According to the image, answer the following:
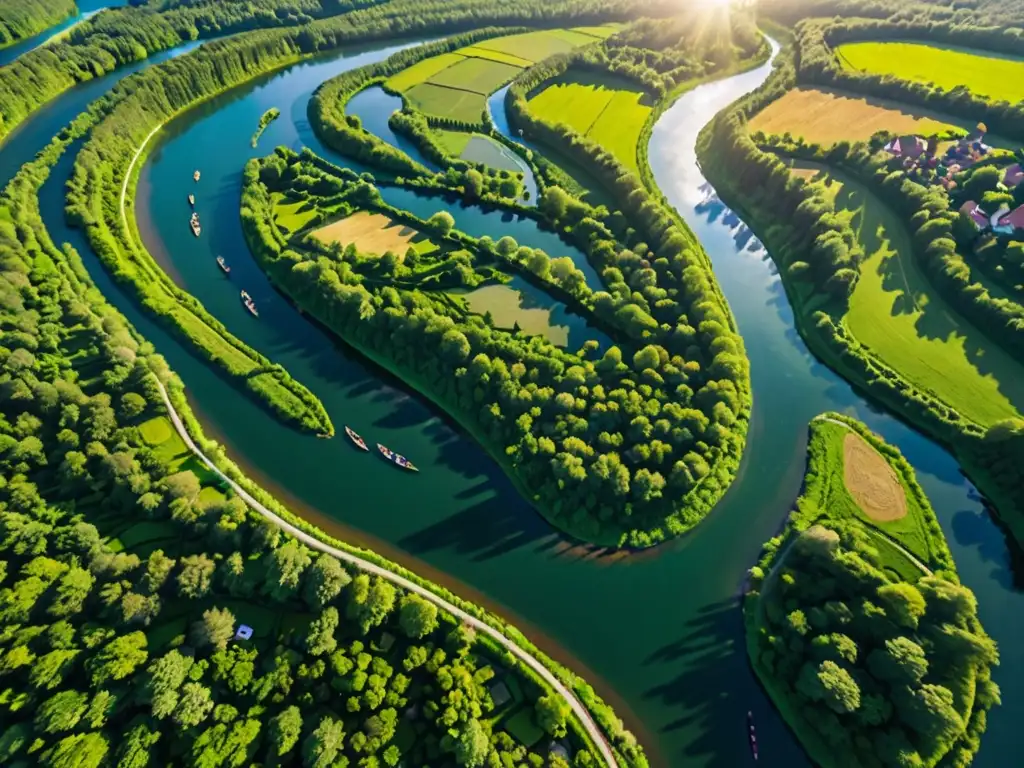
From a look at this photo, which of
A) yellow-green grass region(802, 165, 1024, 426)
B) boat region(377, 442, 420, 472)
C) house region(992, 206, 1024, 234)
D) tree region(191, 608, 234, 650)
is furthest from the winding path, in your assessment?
house region(992, 206, 1024, 234)

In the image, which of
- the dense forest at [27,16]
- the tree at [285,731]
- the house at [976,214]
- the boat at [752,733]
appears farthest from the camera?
the dense forest at [27,16]

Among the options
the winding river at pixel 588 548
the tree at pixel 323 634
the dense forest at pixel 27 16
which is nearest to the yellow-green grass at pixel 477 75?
the winding river at pixel 588 548

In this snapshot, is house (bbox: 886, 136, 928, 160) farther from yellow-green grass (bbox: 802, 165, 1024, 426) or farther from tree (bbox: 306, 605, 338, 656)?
tree (bbox: 306, 605, 338, 656)

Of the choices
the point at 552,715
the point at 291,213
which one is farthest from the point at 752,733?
the point at 291,213

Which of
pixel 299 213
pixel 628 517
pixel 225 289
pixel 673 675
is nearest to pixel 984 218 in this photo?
pixel 628 517

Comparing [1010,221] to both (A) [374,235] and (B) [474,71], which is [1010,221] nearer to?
(A) [374,235]

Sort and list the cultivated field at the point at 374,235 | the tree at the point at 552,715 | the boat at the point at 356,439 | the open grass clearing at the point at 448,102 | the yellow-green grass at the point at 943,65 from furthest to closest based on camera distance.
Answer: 1. the yellow-green grass at the point at 943,65
2. the open grass clearing at the point at 448,102
3. the cultivated field at the point at 374,235
4. the boat at the point at 356,439
5. the tree at the point at 552,715

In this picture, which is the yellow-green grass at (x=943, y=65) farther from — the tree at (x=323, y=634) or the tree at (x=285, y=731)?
the tree at (x=285, y=731)
